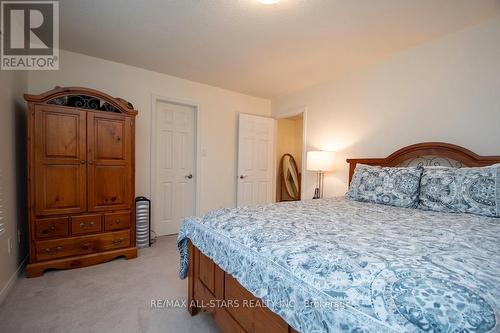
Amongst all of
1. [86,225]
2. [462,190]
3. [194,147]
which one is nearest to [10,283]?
[86,225]

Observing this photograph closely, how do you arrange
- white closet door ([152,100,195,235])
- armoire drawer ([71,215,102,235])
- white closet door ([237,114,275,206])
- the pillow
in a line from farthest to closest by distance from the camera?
white closet door ([237,114,275,206])
white closet door ([152,100,195,235])
armoire drawer ([71,215,102,235])
the pillow

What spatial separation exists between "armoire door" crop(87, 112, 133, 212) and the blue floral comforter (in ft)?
5.11

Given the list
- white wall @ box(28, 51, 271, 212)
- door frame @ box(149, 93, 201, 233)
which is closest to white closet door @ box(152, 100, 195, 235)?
door frame @ box(149, 93, 201, 233)

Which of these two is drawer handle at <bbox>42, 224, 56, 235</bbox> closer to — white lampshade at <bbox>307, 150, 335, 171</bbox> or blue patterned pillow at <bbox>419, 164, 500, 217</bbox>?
white lampshade at <bbox>307, 150, 335, 171</bbox>

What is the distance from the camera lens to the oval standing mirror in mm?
5289

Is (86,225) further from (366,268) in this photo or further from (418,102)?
(418,102)

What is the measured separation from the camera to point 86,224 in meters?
2.44

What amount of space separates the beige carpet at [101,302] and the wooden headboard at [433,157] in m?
2.43

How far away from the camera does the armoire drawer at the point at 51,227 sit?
2211 millimetres

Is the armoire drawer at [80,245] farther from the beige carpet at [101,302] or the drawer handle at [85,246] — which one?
the beige carpet at [101,302]

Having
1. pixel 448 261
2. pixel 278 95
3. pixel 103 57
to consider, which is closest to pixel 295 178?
pixel 278 95

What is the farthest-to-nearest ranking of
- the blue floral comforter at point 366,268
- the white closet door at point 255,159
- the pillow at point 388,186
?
the white closet door at point 255,159
the pillow at point 388,186
the blue floral comforter at point 366,268

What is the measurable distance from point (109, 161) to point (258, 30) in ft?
6.87

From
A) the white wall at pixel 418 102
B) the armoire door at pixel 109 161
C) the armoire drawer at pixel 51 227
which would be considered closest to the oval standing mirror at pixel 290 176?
the white wall at pixel 418 102
